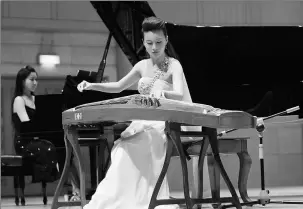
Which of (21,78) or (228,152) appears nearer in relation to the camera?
(228,152)

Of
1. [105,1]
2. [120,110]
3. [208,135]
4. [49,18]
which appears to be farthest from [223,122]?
[49,18]

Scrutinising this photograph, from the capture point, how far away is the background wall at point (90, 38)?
23.9 ft

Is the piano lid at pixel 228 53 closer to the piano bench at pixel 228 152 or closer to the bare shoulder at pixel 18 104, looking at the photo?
the bare shoulder at pixel 18 104

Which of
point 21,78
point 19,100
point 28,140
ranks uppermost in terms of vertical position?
point 21,78

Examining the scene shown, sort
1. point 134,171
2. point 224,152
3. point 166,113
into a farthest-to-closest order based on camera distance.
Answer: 1. point 224,152
2. point 134,171
3. point 166,113

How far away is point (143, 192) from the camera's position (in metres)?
2.71

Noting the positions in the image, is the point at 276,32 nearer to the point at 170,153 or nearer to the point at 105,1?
the point at 105,1

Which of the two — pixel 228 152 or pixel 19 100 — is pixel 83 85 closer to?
pixel 228 152

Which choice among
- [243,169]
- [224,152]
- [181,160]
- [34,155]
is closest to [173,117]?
[181,160]

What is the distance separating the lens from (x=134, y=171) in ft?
8.89

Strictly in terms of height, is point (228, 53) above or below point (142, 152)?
above

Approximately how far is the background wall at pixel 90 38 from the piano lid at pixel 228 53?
2413mm

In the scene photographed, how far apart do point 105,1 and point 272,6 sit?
136 inches

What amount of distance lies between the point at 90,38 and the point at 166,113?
5.45 meters
